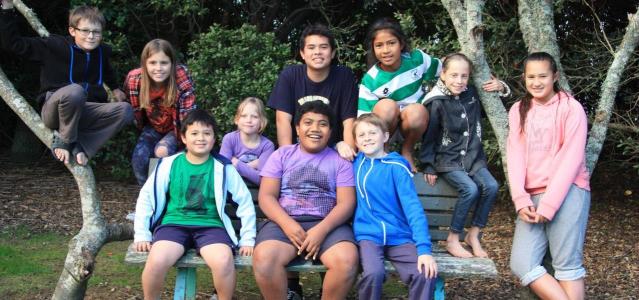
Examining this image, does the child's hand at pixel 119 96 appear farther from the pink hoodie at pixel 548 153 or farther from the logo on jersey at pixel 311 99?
the pink hoodie at pixel 548 153

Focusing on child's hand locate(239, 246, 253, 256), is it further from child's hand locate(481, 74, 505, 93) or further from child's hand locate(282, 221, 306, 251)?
child's hand locate(481, 74, 505, 93)

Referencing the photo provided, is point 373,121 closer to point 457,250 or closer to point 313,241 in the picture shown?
point 313,241

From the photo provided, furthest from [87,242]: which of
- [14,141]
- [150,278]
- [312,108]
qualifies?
[14,141]

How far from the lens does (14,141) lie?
9.49m

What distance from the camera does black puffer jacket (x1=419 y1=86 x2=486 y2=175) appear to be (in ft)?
14.2

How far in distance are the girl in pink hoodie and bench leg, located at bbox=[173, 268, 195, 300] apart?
1.84m

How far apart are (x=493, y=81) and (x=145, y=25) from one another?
458 centimetres

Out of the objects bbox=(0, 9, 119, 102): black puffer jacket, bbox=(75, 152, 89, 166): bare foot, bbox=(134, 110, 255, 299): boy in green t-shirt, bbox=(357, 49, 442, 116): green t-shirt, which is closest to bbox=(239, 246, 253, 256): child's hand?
bbox=(134, 110, 255, 299): boy in green t-shirt

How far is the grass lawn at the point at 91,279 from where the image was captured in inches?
197

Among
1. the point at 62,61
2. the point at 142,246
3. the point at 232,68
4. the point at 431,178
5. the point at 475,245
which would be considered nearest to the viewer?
the point at 142,246

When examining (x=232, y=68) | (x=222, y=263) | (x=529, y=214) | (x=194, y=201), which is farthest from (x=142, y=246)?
(x=232, y=68)

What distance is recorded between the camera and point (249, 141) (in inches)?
185

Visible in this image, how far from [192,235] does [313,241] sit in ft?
2.30

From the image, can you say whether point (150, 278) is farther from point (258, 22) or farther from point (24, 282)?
point (258, 22)
